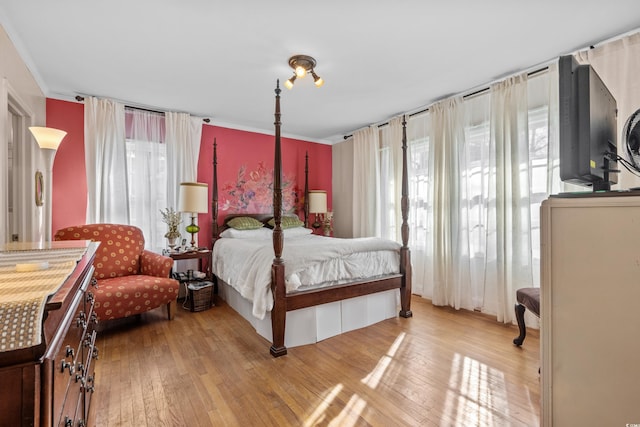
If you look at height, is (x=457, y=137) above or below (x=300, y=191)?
above

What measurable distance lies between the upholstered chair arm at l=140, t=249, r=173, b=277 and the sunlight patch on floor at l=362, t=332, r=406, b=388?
2216 millimetres

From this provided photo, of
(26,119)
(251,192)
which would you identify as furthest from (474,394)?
(26,119)

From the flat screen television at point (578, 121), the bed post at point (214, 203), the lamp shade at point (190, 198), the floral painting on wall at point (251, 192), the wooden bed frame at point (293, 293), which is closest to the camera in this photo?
the flat screen television at point (578, 121)

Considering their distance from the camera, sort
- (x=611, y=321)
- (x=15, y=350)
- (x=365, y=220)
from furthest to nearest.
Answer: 1. (x=365, y=220)
2. (x=611, y=321)
3. (x=15, y=350)

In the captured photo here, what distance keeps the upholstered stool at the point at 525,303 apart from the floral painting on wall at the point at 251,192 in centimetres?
345

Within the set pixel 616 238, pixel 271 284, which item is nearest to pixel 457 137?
pixel 271 284

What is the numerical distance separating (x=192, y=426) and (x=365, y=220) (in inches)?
139

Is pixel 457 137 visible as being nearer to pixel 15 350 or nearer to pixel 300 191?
pixel 300 191

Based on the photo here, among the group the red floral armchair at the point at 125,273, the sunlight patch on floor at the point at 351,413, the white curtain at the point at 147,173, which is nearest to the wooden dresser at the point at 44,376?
the sunlight patch on floor at the point at 351,413

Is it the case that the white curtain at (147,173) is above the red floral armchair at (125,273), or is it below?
above

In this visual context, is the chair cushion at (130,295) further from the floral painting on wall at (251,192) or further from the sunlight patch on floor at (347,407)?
the sunlight patch on floor at (347,407)

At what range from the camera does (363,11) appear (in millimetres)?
1951

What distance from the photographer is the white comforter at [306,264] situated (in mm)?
2396

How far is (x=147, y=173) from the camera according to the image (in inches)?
146
